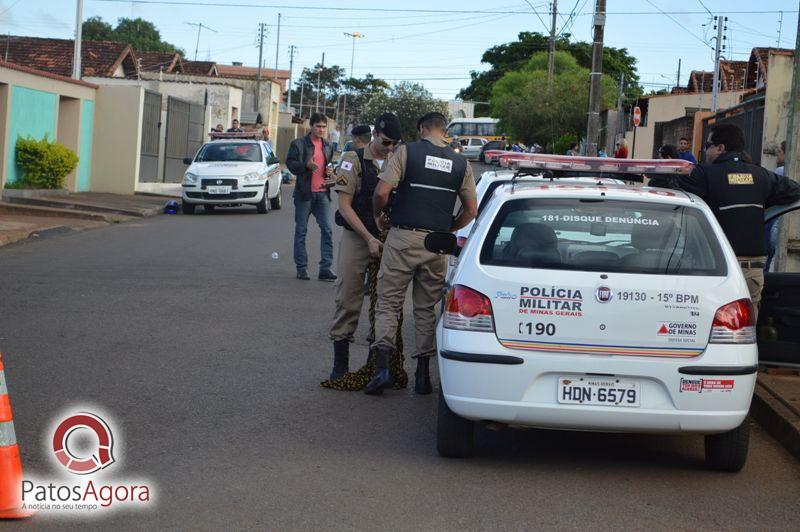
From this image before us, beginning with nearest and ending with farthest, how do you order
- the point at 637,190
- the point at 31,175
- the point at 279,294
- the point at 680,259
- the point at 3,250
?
the point at 680,259 < the point at 637,190 < the point at 279,294 < the point at 3,250 < the point at 31,175

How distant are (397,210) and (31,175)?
1885cm

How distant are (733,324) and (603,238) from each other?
2.81ft

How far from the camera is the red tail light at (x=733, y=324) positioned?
235 inches

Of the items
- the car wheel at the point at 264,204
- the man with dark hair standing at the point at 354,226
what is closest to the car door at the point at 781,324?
the man with dark hair standing at the point at 354,226

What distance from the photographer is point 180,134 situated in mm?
36656

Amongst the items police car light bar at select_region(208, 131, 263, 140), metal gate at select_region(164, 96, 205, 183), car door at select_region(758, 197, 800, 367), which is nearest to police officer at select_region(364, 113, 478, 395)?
car door at select_region(758, 197, 800, 367)

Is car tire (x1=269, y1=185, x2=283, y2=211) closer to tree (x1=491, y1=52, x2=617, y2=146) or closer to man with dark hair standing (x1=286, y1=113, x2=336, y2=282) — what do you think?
man with dark hair standing (x1=286, y1=113, x2=336, y2=282)

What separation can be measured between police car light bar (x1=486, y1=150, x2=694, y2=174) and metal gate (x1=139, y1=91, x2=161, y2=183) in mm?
24746

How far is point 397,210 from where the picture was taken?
7.71 meters

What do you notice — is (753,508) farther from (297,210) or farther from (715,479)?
(297,210)

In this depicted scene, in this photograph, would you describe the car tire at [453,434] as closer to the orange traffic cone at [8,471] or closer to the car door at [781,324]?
the orange traffic cone at [8,471]

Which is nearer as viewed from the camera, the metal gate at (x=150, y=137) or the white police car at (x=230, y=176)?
the white police car at (x=230, y=176)

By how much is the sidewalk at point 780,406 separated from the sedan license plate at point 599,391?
1.49m

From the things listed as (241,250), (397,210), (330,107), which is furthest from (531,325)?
(330,107)
